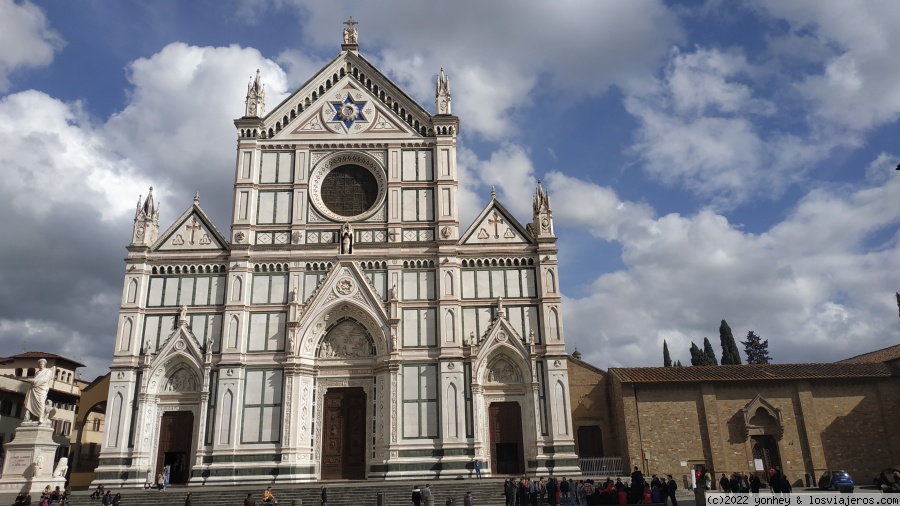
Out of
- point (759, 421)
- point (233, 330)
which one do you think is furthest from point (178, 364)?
point (759, 421)

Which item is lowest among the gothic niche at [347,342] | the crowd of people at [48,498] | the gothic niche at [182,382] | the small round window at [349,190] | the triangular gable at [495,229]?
the crowd of people at [48,498]

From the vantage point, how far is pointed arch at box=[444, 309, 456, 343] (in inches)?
1158

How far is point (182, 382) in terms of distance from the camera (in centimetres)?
2953

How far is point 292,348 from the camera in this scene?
2914 centimetres

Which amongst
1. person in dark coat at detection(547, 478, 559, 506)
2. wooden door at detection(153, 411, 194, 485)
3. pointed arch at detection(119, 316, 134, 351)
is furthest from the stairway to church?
pointed arch at detection(119, 316, 134, 351)

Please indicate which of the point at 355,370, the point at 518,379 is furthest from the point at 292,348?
the point at 518,379

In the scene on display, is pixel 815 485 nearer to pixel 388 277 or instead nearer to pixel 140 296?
pixel 388 277

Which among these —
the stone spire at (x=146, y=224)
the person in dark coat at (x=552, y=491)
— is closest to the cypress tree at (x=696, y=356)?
the person in dark coat at (x=552, y=491)

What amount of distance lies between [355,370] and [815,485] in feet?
70.4

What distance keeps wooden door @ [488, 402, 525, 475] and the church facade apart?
0.27 feet

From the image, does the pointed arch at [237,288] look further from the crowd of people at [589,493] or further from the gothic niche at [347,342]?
the crowd of people at [589,493]

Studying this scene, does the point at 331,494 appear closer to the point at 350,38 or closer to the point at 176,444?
the point at 176,444

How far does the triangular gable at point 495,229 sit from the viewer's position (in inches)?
1227

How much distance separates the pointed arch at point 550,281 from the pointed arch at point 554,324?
35.2 inches
